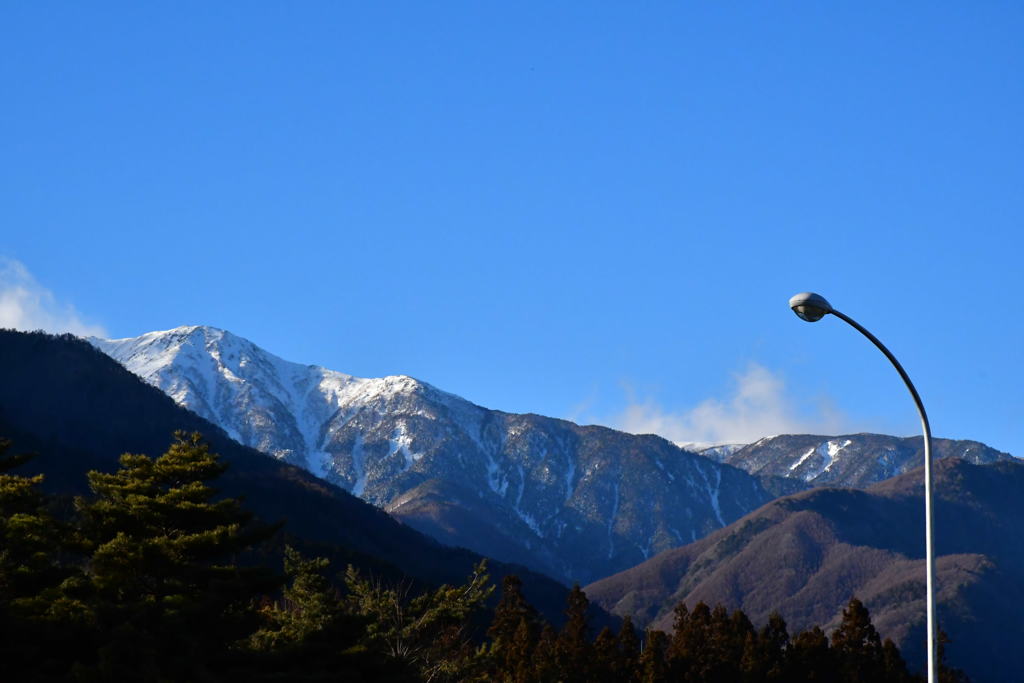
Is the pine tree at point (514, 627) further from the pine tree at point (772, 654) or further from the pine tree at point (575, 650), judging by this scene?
the pine tree at point (772, 654)

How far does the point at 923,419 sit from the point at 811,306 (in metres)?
3.53

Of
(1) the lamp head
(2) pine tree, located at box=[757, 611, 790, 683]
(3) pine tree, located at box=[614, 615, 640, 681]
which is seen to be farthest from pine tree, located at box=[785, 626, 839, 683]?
(1) the lamp head

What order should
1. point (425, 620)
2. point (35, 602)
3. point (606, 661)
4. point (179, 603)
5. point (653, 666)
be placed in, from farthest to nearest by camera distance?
point (606, 661) < point (653, 666) < point (425, 620) < point (179, 603) < point (35, 602)

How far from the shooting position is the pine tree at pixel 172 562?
38844 millimetres

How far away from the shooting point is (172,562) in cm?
4372

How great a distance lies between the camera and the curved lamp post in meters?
23.3

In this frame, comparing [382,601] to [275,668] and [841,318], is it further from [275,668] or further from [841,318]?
[841,318]

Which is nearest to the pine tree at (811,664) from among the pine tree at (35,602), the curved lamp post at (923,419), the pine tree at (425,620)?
the pine tree at (425,620)

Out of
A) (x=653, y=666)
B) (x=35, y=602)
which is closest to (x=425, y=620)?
(x=35, y=602)

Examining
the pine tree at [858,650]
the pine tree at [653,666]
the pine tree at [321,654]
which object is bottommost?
the pine tree at [321,654]

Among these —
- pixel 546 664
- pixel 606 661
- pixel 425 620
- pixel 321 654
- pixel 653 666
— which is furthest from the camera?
pixel 606 661

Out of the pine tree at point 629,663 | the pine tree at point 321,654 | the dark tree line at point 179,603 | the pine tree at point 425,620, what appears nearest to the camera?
the dark tree line at point 179,603

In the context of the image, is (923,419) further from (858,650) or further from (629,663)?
(858,650)

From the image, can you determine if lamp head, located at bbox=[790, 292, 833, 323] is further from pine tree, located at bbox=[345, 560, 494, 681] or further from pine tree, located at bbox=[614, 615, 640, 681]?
pine tree, located at bbox=[614, 615, 640, 681]
